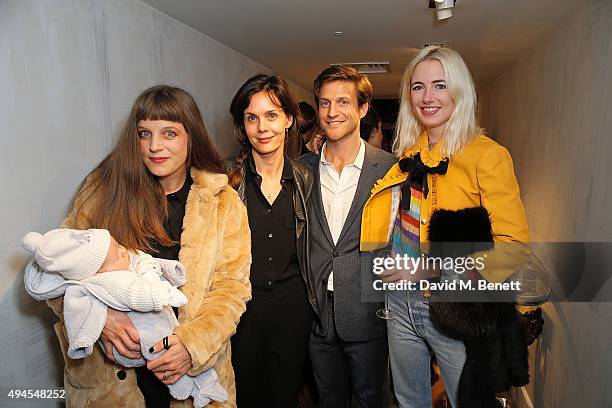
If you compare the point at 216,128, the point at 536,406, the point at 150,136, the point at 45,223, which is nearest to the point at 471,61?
the point at 216,128

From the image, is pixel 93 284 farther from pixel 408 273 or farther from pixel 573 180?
pixel 573 180

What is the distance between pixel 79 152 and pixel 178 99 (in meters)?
0.51

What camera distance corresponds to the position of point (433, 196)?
1331mm

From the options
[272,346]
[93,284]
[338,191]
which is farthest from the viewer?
[338,191]

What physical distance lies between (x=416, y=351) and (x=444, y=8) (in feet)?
5.51

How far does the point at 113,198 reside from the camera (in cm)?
129

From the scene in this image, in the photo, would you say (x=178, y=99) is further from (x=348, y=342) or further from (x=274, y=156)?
(x=348, y=342)

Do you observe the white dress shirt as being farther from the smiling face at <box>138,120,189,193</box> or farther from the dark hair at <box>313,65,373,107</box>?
the smiling face at <box>138,120,189,193</box>

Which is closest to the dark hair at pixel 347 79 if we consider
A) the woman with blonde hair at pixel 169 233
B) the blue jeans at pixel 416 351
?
the woman with blonde hair at pixel 169 233

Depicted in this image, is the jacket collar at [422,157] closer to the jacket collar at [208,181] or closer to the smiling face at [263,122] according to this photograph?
the smiling face at [263,122]

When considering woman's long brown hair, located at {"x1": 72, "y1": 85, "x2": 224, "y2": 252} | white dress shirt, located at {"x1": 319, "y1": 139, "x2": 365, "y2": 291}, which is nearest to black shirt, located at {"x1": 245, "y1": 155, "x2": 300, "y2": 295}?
white dress shirt, located at {"x1": 319, "y1": 139, "x2": 365, "y2": 291}

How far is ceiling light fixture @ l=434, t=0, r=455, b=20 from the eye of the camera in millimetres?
2104

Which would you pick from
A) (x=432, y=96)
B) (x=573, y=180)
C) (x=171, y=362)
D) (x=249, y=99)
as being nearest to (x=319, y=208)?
(x=249, y=99)

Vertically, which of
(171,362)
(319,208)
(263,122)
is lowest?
(171,362)
